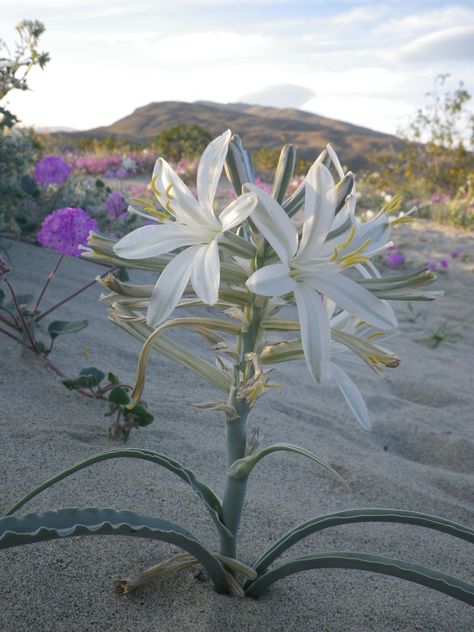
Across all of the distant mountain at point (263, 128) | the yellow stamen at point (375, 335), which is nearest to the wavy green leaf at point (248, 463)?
the yellow stamen at point (375, 335)

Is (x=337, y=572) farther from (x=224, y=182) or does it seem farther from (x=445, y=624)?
(x=224, y=182)

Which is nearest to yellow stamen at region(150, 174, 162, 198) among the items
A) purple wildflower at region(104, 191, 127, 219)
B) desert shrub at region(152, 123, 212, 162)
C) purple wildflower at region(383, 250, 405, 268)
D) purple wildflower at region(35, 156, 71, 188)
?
purple wildflower at region(104, 191, 127, 219)

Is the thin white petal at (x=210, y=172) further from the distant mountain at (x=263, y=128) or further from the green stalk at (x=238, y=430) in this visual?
the distant mountain at (x=263, y=128)

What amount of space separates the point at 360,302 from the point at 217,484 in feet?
3.71

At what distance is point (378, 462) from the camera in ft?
8.39

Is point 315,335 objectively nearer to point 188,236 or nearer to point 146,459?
point 188,236

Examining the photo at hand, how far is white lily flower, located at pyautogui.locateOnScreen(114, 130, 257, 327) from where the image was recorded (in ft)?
3.28

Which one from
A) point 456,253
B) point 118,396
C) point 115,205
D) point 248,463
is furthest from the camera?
point 456,253

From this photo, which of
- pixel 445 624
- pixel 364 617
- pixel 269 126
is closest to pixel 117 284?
pixel 364 617

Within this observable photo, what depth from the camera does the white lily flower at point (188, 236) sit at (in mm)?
1001

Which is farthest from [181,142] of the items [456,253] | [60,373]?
[60,373]

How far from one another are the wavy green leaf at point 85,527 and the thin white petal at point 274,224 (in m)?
0.50

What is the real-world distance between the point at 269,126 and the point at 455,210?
36.3m

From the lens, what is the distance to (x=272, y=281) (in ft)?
3.26
